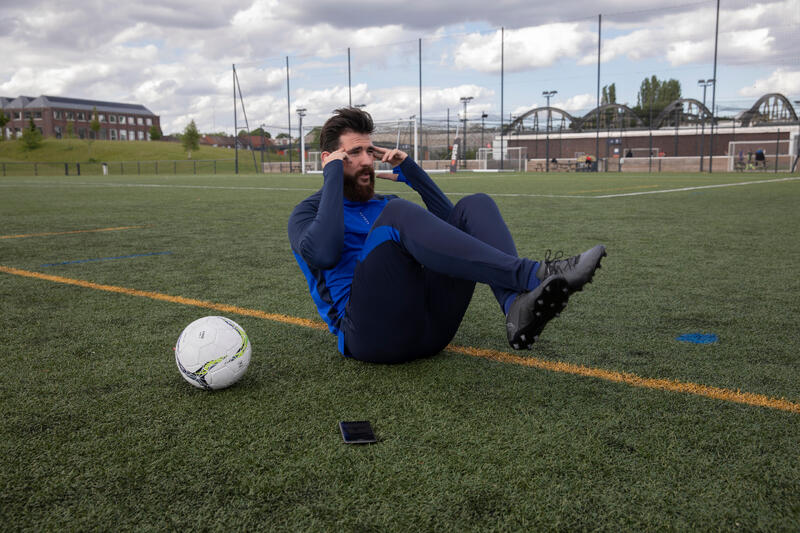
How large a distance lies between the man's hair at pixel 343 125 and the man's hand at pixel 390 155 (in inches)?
4.9

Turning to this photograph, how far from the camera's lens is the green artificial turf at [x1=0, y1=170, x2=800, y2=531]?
178 centimetres

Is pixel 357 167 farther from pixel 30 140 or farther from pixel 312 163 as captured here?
pixel 30 140

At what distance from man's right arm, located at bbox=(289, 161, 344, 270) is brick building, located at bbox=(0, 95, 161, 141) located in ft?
403

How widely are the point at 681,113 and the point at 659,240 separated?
56946 mm

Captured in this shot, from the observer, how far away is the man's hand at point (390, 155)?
10.6 feet

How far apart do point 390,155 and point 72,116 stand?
138 metres

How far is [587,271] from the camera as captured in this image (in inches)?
90.9

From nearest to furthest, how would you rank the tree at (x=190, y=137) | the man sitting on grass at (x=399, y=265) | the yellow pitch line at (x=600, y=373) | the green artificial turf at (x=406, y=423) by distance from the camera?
the green artificial turf at (x=406, y=423) → the man sitting on grass at (x=399, y=265) → the yellow pitch line at (x=600, y=373) → the tree at (x=190, y=137)

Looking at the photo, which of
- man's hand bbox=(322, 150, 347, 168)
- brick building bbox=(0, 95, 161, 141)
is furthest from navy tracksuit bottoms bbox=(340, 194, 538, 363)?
brick building bbox=(0, 95, 161, 141)

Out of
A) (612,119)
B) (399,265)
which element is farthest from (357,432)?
(612,119)

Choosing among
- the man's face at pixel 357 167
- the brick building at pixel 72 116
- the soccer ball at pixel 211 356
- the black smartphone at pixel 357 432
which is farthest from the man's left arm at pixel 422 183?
the brick building at pixel 72 116

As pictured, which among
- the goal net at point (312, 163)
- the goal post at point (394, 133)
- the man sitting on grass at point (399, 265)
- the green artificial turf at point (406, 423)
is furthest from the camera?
the goal post at point (394, 133)

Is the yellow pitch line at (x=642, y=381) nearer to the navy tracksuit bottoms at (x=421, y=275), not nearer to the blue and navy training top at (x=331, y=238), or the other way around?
the navy tracksuit bottoms at (x=421, y=275)

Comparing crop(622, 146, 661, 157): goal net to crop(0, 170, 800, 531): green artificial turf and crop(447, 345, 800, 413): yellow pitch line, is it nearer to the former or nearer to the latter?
crop(0, 170, 800, 531): green artificial turf
